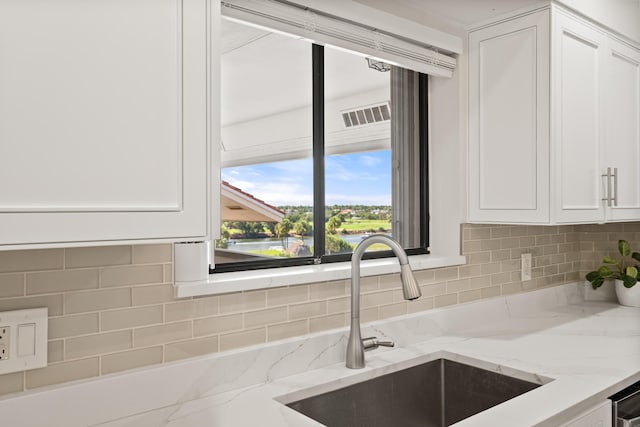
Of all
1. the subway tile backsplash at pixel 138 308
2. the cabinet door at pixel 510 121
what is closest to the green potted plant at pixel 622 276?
the cabinet door at pixel 510 121

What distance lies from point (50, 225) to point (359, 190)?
4.69ft

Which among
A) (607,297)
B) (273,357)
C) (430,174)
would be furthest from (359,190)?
(607,297)

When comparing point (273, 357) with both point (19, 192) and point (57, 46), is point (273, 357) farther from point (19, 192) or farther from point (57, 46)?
point (57, 46)

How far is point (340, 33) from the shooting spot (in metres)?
1.69

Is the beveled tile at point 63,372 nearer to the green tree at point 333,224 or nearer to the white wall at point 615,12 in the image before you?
the green tree at point 333,224

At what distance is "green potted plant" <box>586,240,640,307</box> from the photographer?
2.58m

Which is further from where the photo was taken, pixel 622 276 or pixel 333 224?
pixel 622 276

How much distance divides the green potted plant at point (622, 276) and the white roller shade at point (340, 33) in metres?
1.41

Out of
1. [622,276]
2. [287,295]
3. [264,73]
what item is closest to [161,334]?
[287,295]

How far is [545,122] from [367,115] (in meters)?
0.72

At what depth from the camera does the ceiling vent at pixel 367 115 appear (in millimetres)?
2139

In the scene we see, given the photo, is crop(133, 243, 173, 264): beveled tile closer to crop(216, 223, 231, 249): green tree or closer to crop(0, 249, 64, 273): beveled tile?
crop(0, 249, 64, 273): beveled tile

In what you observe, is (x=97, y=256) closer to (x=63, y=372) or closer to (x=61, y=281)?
(x=61, y=281)

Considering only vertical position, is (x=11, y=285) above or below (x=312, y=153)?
below
